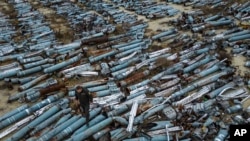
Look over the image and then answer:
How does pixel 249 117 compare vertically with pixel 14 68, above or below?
below

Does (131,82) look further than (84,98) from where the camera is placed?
Yes

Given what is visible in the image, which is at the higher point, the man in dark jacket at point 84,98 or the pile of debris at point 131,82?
the man in dark jacket at point 84,98

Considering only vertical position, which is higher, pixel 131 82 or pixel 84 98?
pixel 84 98

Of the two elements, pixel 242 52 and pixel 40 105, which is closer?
pixel 40 105

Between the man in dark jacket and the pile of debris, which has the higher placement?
the man in dark jacket

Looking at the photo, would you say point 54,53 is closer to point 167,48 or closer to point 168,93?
point 167,48

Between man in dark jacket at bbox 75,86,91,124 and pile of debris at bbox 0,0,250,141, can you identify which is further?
pile of debris at bbox 0,0,250,141

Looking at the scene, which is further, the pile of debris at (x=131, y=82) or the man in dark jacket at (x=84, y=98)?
the pile of debris at (x=131, y=82)

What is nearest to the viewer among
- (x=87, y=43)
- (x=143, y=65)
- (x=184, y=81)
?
(x=184, y=81)

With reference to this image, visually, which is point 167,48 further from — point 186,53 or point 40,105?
point 40,105

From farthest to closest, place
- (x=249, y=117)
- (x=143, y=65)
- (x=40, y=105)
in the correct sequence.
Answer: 1. (x=143, y=65)
2. (x=40, y=105)
3. (x=249, y=117)

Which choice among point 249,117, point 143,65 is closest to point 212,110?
point 249,117
